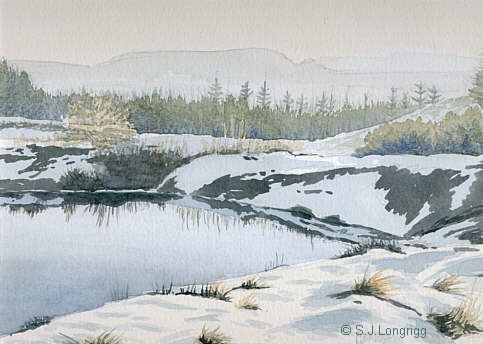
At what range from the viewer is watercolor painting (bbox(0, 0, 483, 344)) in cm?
191

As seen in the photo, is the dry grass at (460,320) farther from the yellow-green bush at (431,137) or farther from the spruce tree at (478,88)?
the spruce tree at (478,88)

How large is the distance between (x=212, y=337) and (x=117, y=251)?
1.22 feet

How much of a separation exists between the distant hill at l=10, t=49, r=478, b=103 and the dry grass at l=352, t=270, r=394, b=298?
531 millimetres

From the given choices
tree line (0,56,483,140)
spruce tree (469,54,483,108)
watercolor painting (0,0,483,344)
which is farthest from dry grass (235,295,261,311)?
spruce tree (469,54,483,108)

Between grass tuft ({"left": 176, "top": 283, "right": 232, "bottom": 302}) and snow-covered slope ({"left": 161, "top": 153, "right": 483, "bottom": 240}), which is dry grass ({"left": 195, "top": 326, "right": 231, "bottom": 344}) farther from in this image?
snow-covered slope ({"left": 161, "top": 153, "right": 483, "bottom": 240})

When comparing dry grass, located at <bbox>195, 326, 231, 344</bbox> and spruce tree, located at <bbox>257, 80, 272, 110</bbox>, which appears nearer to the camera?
dry grass, located at <bbox>195, 326, 231, 344</bbox>

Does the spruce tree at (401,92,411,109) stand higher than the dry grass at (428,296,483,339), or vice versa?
the spruce tree at (401,92,411,109)

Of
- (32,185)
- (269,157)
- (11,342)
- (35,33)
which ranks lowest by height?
(11,342)

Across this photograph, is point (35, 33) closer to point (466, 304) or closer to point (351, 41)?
point (351, 41)

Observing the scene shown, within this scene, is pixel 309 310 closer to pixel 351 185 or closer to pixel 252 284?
pixel 252 284

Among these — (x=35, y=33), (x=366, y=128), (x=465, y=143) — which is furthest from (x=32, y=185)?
(x=465, y=143)

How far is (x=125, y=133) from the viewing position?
1.96 meters

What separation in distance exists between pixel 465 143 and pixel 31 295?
4.41 ft

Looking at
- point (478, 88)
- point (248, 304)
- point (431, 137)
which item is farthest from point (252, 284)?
point (478, 88)
